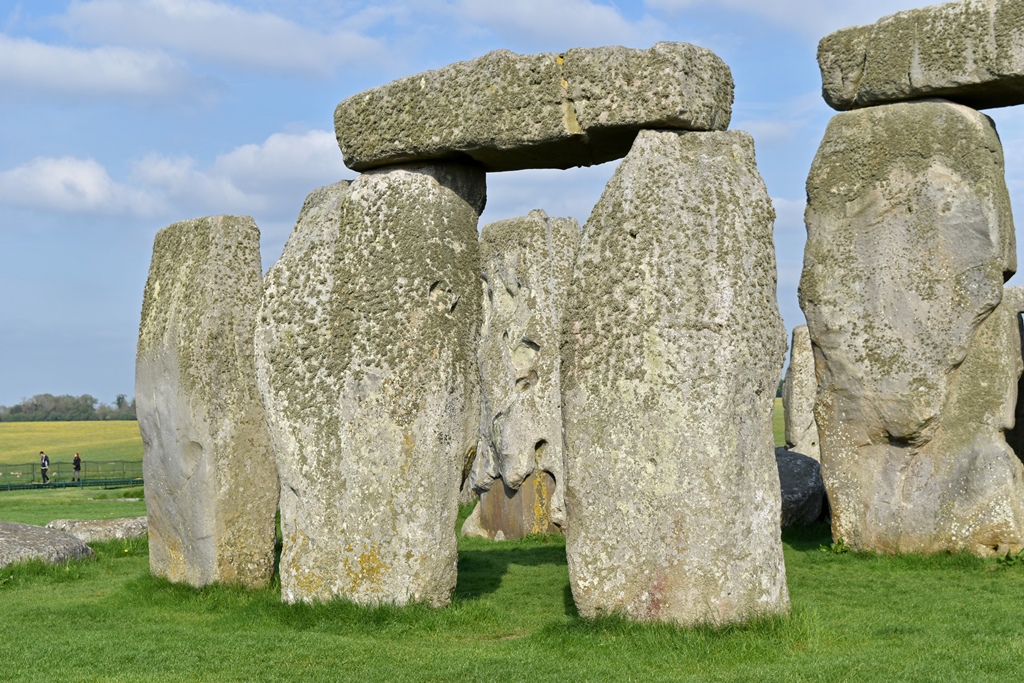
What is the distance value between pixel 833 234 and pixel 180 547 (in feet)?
22.9

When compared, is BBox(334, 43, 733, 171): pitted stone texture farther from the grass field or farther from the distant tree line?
the distant tree line

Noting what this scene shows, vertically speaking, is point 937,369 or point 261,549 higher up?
point 937,369

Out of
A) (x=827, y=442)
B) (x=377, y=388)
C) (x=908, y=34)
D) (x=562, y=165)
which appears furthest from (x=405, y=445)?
(x=908, y=34)

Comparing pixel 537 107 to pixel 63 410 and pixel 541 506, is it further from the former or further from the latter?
pixel 63 410

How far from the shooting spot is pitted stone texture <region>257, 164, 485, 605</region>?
8.44 m

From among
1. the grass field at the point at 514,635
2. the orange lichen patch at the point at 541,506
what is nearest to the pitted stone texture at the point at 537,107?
the grass field at the point at 514,635

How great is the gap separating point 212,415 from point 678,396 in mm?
4314

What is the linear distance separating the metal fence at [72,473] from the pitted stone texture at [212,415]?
2092 centimetres

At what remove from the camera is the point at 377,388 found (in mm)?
8453

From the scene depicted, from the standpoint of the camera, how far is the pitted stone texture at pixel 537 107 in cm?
780

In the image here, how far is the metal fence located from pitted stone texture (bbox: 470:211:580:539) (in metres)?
17.9

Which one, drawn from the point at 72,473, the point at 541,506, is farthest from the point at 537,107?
the point at 72,473

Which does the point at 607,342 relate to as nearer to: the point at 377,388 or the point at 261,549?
the point at 377,388

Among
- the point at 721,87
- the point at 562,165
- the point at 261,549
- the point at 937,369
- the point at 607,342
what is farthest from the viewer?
the point at 937,369
